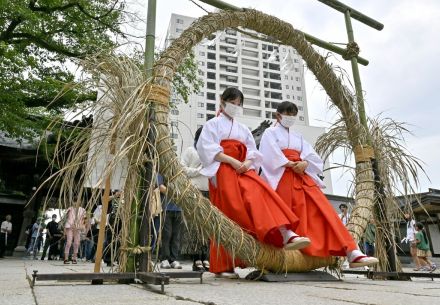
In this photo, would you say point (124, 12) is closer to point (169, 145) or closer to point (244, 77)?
point (169, 145)

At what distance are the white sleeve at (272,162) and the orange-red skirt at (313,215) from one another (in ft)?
0.17

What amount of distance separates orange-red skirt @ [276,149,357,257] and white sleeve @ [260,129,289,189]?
0.05 metres

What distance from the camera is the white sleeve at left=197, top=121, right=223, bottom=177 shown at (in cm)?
257

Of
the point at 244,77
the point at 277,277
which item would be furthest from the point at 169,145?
the point at 244,77

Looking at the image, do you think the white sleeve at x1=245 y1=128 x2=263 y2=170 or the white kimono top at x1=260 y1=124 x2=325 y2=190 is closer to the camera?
the white sleeve at x1=245 y1=128 x2=263 y2=170

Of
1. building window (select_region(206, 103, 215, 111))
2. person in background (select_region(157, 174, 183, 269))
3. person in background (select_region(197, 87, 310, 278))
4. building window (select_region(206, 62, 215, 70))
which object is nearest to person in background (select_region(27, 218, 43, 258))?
person in background (select_region(157, 174, 183, 269))

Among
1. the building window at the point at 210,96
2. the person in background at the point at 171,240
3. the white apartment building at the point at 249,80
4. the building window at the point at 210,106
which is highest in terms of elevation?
the white apartment building at the point at 249,80

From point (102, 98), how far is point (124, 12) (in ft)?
25.8

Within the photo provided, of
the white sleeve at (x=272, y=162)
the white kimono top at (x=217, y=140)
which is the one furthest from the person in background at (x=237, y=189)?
the white sleeve at (x=272, y=162)

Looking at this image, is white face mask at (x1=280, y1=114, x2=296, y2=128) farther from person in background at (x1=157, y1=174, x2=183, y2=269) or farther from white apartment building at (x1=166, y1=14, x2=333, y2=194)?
white apartment building at (x1=166, y1=14, x2=333, y2=194)

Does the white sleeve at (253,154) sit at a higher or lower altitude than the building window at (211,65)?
lower

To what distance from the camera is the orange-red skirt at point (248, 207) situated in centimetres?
233

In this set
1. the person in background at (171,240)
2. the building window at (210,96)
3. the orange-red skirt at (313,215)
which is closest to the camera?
the orange-red skirt at (313,215)

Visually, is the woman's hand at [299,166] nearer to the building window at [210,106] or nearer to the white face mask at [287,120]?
the white face mask at [287,120]
